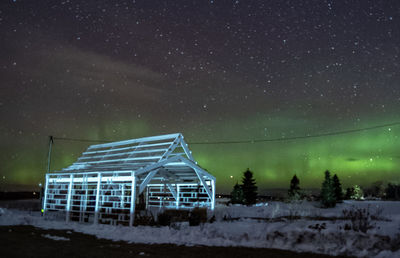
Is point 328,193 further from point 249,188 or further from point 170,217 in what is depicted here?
point 170,217

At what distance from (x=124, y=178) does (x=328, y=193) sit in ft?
128

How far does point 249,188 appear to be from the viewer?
53.1 m

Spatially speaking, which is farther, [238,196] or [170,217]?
[238,196]

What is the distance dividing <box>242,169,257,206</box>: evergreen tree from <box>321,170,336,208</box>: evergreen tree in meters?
9.53

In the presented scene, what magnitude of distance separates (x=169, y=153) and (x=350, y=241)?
12174 millimetres

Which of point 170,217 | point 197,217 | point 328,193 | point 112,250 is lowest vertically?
point 112,250

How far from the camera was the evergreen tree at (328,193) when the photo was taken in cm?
5031

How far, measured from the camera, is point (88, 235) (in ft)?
48.4

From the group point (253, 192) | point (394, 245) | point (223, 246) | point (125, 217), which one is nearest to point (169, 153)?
point (125, 217)

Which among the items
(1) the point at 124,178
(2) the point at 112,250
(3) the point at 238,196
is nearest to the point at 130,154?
(1) the point at 124,178

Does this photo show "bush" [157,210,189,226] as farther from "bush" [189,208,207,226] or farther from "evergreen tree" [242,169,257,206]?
"evergreen tree" [242,169,257,206]

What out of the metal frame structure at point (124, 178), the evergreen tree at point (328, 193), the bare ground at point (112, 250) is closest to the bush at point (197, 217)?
the metal frame structure at point (124, 178)

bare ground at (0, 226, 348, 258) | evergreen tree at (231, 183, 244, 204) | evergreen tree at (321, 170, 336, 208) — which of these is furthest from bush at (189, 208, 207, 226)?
evergreen tree at (321, 170, 336, 208)

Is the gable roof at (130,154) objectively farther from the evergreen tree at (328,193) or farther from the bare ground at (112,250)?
the evergreen tree at (328,193)
